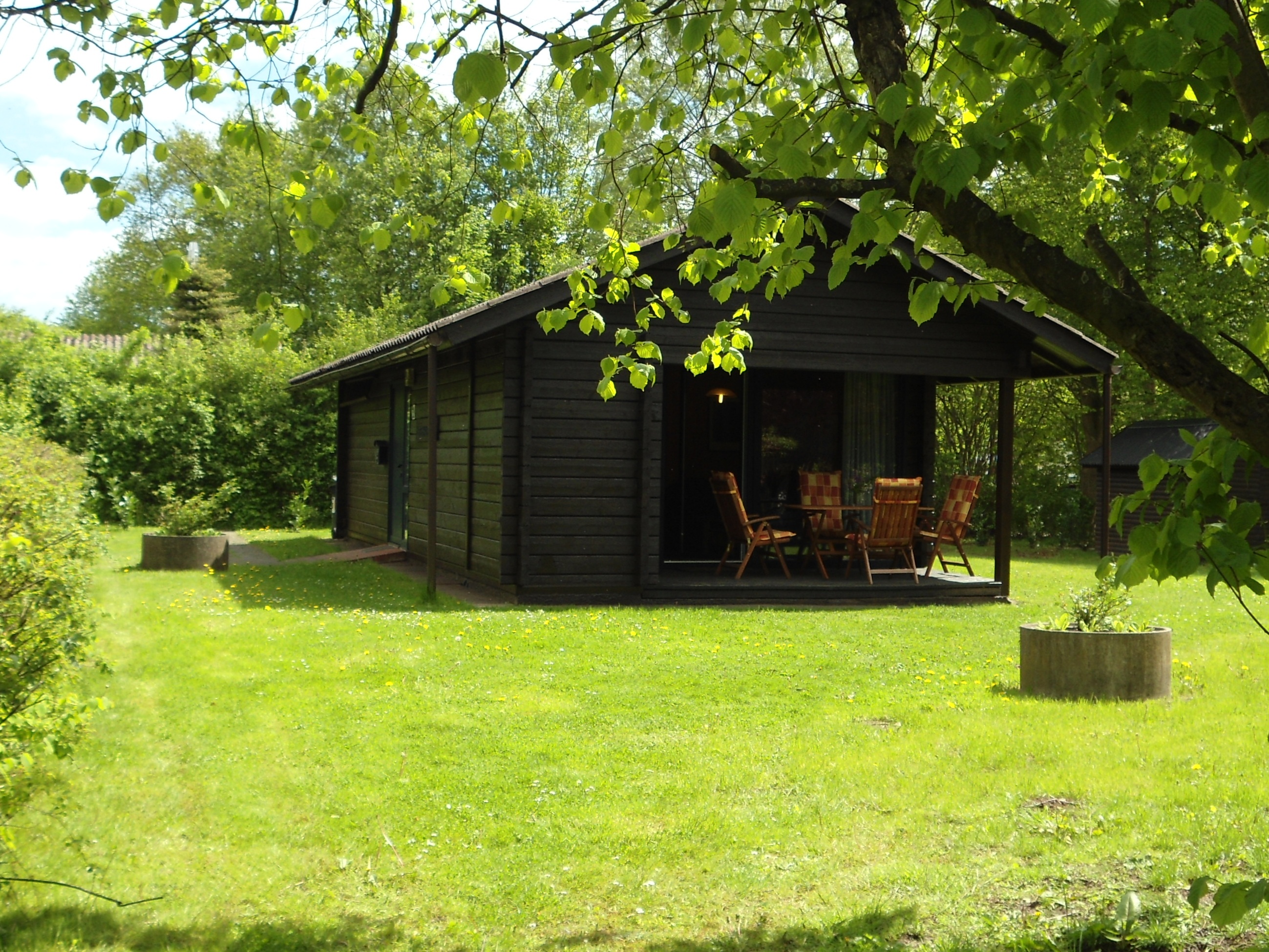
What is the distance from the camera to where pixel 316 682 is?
277 inches

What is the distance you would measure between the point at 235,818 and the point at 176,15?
115 inches

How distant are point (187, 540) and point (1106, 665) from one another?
1051 cm

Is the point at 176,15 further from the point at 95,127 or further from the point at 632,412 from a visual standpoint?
the point at 632,412

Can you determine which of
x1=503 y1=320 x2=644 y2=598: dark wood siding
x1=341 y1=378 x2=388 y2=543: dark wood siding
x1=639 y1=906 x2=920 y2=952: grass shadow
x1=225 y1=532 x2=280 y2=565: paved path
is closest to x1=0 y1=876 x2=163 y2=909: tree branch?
x1=639 y1=906 x2=920 y2=952: grass shadow

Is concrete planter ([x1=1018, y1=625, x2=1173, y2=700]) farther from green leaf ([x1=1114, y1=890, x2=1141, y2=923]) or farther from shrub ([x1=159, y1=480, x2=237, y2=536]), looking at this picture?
shrub ([x1=159, y1=480, x2=237, y2=536])

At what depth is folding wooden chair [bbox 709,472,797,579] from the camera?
39.0 ft

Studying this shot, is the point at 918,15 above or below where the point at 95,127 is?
above

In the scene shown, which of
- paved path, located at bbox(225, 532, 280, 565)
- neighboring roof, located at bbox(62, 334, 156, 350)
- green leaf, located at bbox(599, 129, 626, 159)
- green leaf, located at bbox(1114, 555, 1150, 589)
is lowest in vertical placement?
paved path, located at bbox(225, 532, 280, 565)

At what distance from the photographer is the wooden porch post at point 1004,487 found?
40.8ft

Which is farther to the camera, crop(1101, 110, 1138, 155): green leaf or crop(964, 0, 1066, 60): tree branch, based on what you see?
crop(964, 0, 1066, 60): tree branch

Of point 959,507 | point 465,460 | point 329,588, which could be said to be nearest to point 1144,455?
point 959,507

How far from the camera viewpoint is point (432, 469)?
10.9m

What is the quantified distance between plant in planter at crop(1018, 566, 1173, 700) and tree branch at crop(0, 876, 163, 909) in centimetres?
512

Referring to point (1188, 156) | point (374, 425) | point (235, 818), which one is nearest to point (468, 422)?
point (374, 425)
